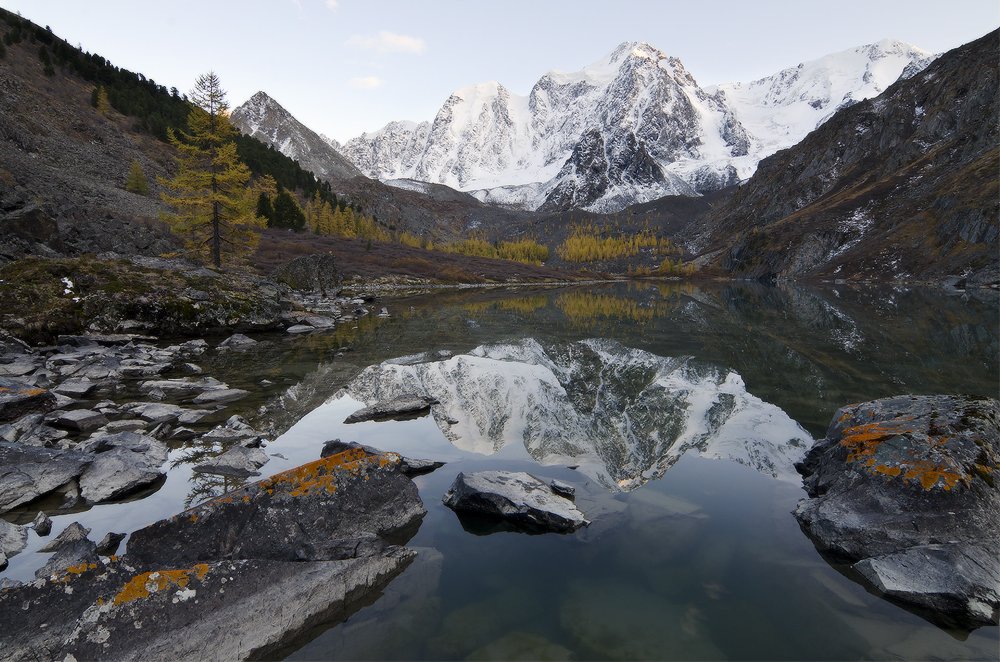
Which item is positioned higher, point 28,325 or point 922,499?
point 922,499

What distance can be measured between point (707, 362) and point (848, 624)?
1694 cm

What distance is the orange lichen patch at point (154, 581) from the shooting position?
4.77 m

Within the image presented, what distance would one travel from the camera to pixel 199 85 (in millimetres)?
38375

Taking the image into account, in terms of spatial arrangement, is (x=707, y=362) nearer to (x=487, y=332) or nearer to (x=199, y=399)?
(x=487, y=332)

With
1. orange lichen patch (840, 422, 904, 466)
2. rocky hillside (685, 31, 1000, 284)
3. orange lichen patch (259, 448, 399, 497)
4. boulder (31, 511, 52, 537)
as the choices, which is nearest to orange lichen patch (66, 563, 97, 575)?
orange lichen patch (259, 448, 399, 497)

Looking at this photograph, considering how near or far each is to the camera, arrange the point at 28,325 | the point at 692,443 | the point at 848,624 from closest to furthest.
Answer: the point at 848,624 → the point at 692,443 → the point at 28,325

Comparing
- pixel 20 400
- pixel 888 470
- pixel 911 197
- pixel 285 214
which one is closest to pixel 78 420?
pixel 20 400

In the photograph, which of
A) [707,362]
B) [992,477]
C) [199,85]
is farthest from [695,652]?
[199,85]

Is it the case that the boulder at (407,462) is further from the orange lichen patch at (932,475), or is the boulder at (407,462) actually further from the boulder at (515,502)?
the orange lichen patch at (932,475)

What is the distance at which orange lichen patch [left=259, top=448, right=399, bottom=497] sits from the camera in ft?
21.9

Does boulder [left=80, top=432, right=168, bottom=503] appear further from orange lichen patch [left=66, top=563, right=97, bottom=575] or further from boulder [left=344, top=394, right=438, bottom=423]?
boulder [left=344, top=394, right=438, bottom=423]

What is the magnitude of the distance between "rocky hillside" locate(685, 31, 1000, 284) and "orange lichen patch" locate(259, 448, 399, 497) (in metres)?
107

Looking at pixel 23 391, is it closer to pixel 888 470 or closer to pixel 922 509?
pixel 888 470

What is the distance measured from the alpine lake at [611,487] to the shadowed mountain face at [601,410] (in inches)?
3.3
